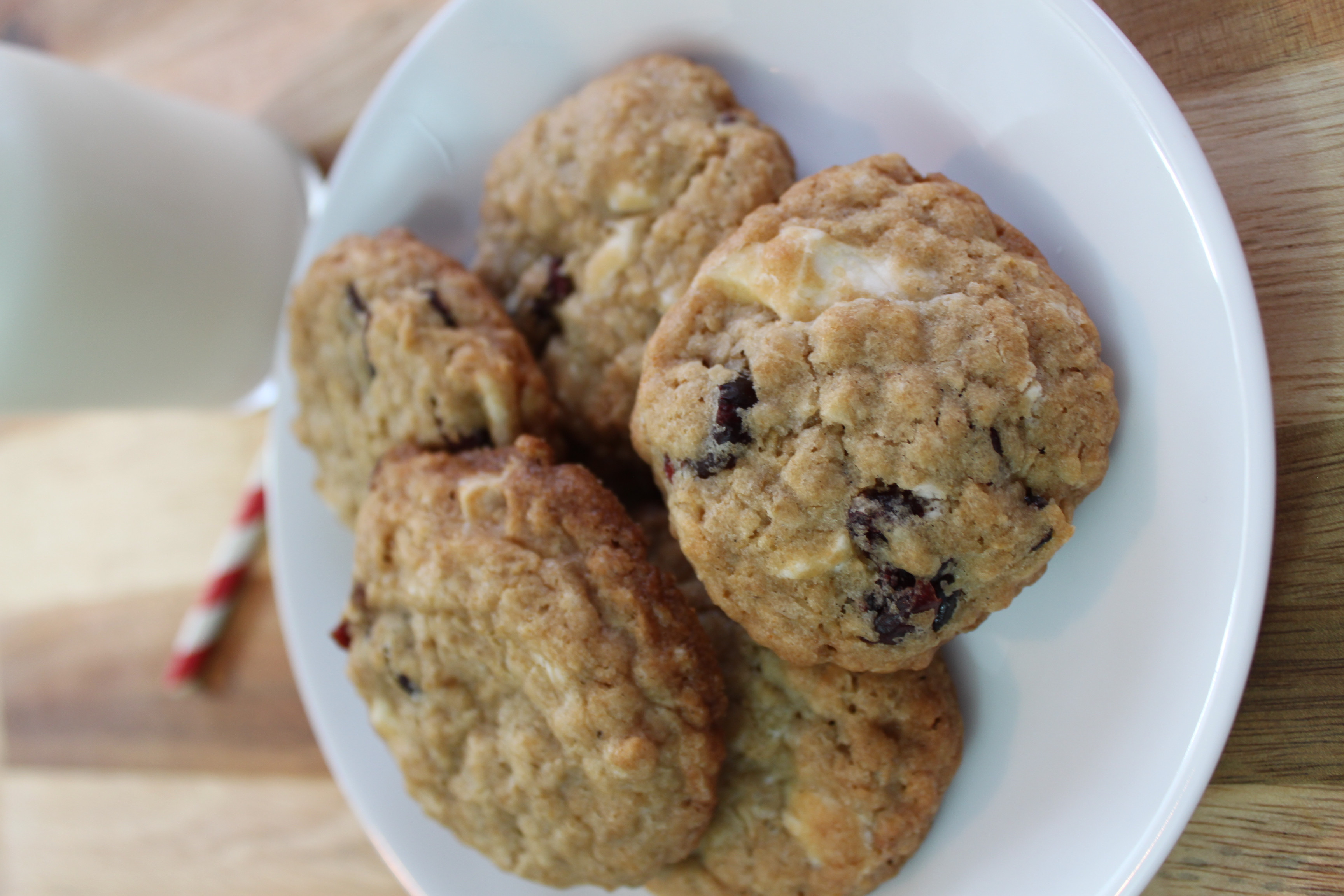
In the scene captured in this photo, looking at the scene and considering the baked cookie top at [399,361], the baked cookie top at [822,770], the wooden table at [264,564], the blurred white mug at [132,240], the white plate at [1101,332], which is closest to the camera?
the white plate at [1101,332]

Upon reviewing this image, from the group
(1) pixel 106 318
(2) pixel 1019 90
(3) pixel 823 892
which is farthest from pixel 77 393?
(2) pixel 1019 90

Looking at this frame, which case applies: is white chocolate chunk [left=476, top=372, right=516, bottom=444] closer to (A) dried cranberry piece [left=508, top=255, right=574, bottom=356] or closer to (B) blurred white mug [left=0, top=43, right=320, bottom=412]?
(A) dried cranberry piece [left=508, top=255, right=574, bottom=356]

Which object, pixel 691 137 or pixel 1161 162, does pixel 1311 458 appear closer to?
pixel 1161 162

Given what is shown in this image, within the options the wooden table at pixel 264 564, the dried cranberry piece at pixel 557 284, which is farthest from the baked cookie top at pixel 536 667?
the wooden table at pixel 264 564

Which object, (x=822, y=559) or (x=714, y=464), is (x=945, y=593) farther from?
(x=714, y=464)

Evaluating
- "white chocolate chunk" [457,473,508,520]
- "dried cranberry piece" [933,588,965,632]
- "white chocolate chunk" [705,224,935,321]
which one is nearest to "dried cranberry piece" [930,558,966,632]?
Result: "dried cranberry piece" [933,588,965,632]

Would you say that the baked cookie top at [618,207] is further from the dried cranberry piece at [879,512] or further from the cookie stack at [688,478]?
the dried cranberry piece at [879,512]
